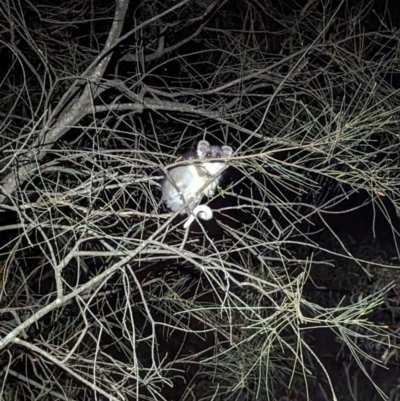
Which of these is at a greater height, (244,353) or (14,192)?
(14,192)

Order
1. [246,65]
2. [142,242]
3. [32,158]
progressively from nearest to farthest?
[142,242]
[32,158]
[246,65]

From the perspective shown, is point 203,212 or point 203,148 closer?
point 203,212

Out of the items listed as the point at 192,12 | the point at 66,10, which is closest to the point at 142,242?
the point at 66,10

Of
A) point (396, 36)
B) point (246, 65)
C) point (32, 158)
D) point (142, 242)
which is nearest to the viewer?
point (142, 242)

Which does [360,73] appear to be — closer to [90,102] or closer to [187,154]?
[187,154]

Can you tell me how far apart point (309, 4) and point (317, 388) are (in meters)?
2.32

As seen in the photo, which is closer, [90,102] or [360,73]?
[90,102]

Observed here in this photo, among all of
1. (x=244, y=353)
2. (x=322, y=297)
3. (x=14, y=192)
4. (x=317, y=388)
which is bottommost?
(x=317, y=388)

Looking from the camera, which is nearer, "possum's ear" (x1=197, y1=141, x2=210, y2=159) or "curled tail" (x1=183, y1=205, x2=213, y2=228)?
"curled tail" (x1=183, y1=205, x2=213, y2=228)

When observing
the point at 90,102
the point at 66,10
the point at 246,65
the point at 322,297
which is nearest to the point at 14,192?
the point at 90,102

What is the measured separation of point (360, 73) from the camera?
187 centimetres

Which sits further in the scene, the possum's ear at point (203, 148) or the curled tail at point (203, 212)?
the possum's ear at point (203, 148)

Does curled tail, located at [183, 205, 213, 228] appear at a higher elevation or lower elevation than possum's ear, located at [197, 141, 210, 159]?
lower

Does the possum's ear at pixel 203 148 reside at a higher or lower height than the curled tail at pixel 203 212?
higher
